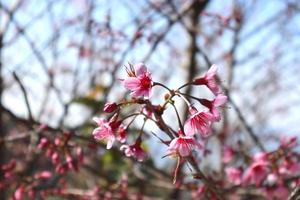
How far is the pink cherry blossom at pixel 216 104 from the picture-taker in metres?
1.40

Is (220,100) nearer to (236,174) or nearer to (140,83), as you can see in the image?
(140,83)

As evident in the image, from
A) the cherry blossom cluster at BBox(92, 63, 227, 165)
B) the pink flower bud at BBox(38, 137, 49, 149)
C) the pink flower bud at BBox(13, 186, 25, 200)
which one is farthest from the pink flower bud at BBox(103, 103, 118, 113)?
the pink flower bud at BBox(13, 186, 25, 200)

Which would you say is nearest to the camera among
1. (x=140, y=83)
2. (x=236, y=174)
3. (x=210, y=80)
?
(x=140, y=83)

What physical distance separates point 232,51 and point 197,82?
16.2ft

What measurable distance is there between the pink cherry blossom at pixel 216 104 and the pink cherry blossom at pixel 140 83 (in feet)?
0.65

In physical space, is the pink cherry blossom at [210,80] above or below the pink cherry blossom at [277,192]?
above

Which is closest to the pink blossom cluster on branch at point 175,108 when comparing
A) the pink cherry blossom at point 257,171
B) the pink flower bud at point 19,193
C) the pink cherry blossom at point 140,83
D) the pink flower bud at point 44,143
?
the pink cherry blossom at point 140,83

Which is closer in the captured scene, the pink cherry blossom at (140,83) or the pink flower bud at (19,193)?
the pink cherry blossom at (140,83)

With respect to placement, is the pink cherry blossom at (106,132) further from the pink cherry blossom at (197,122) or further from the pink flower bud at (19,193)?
the pink flower bud at (19,193)

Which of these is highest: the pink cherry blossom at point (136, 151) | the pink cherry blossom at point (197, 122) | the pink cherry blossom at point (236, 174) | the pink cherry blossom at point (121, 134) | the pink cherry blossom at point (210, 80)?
the pink cherry blossom at point (236, 174)

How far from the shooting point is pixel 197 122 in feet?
4.66

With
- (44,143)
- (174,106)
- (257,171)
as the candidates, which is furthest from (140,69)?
(257,171)

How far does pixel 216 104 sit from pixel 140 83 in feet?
0.83

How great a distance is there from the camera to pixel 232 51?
20.7 ft
